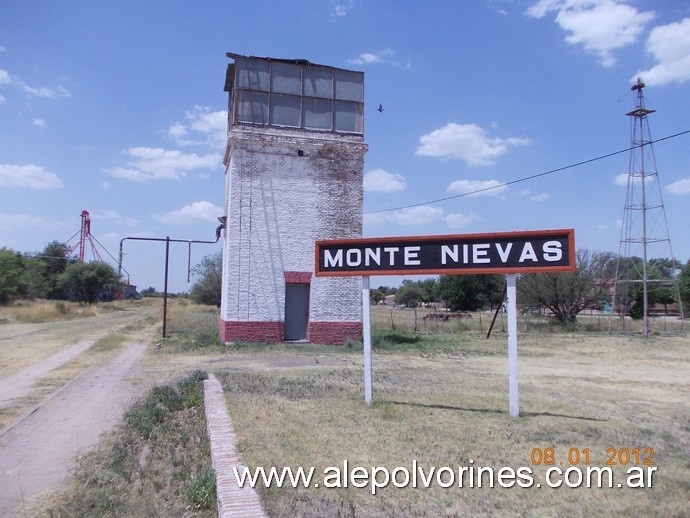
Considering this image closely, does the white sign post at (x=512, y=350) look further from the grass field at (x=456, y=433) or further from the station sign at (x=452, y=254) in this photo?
the station sign at (x=452, y=254)

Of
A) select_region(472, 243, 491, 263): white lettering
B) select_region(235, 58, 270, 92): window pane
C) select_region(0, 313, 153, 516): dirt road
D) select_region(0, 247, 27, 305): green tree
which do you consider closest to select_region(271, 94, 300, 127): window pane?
select_region(235, 58, 270, 92): window pane

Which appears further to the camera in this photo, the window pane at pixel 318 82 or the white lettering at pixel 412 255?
the window pane at pixel 318 82

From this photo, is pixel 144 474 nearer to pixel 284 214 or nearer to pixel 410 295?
pixel 284 214

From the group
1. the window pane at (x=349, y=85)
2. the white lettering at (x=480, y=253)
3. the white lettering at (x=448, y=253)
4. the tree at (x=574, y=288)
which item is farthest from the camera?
the tree at (x=574, y=288)

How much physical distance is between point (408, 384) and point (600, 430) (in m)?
4.42

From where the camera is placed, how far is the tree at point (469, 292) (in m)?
55.6

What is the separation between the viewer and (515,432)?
697 centimetres

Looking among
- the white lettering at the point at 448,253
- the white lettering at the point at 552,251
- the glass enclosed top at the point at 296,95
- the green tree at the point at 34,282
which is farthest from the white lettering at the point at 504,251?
the green tree at the point at 34,282

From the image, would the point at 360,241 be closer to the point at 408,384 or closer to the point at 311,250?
the point at 408,384

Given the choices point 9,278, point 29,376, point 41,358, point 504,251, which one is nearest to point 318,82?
point 41,358

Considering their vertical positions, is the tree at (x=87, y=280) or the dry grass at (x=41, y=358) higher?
the tree at (x=87, y=280)

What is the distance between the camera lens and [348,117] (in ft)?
71.2

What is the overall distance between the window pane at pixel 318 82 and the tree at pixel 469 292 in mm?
36267

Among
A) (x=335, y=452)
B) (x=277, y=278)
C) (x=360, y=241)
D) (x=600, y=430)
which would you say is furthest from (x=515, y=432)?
(x=277, y=278)
